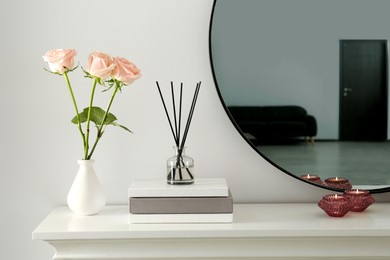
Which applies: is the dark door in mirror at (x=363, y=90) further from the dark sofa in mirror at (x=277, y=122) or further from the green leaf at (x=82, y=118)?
the green leaf at (x=82, y=118)

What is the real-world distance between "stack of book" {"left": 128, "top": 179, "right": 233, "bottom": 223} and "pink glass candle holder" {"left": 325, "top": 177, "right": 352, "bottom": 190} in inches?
14.7

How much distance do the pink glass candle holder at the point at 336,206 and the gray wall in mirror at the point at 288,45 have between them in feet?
0.84

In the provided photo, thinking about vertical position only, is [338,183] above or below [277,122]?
below

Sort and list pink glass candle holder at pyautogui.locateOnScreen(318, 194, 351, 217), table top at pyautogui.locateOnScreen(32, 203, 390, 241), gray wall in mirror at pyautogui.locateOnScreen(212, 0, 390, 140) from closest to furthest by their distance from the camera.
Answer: table top at pyautogui.locateOnScreen(32, 203, 390, 241), pink glass candle holder at pyautogui.locateOnScreen(318, 194, 351, 217), gray wall in mirror at pyautogui.locateOnScreen(212, 0, 390, 140)

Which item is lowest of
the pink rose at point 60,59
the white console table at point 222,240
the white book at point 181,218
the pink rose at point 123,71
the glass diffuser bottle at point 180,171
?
the white console table at point 222,240

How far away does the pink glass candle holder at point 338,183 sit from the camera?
1845 millimetres

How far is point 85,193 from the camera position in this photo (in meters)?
1.69

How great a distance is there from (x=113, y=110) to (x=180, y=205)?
0.39 metres

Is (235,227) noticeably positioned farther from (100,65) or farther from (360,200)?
(100,65)

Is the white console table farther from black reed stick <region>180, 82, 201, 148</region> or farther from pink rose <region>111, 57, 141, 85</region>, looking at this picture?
pink rose <region>111, 57, 141, 85</region>

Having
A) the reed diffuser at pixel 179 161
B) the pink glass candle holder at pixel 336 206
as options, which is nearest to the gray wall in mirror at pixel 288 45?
the reed diffuser at pixel 179 161

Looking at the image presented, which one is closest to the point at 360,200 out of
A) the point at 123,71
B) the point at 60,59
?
the point at 123,71

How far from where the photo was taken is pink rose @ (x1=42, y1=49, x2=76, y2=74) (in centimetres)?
163

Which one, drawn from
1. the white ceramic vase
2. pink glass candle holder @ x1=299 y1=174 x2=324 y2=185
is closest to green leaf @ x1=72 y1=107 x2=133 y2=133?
the white ceramic vase
